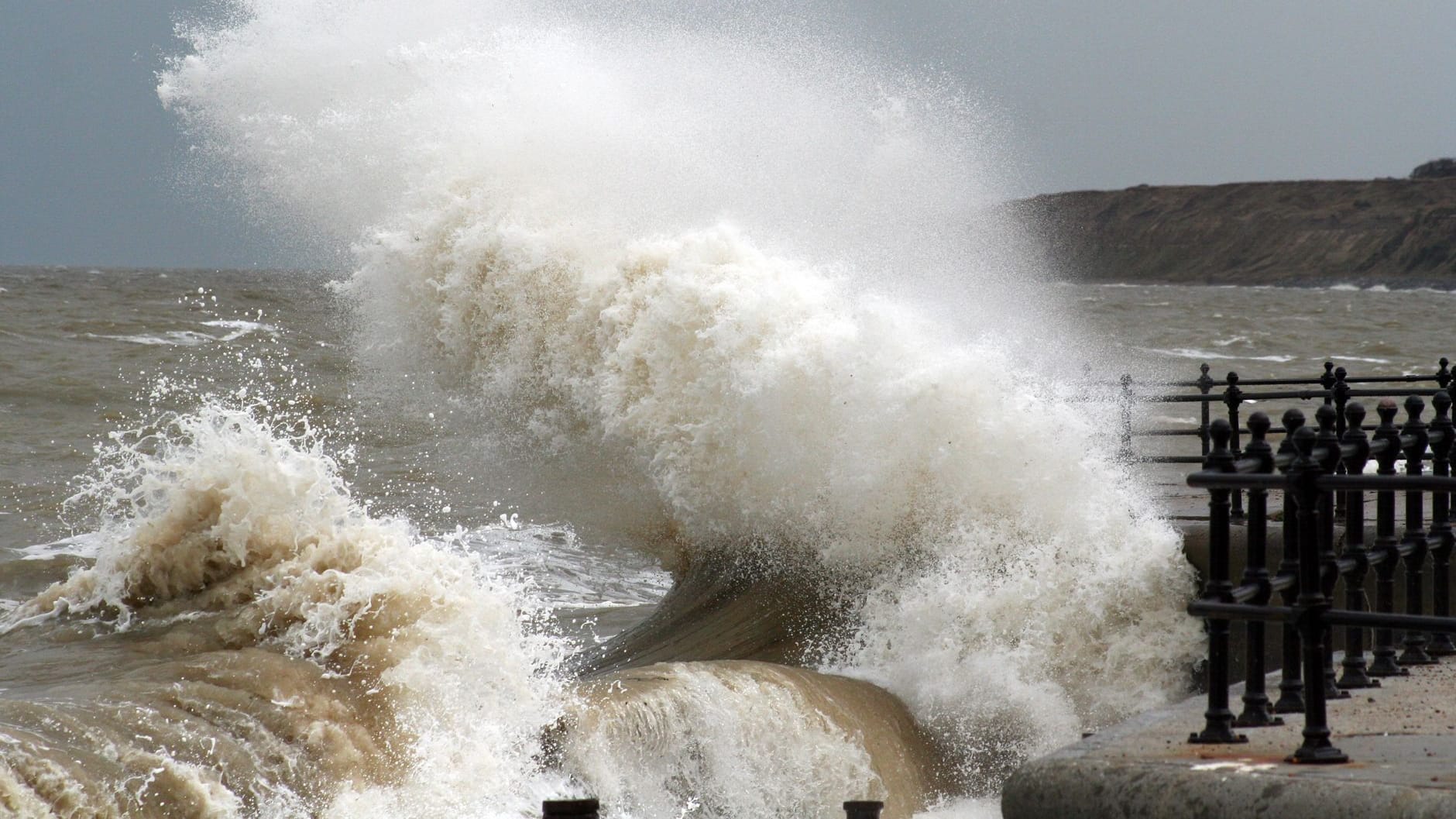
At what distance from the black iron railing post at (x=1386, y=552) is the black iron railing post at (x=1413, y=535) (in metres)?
0.04

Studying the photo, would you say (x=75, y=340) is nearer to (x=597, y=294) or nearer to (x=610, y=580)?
(x=610, y=580)

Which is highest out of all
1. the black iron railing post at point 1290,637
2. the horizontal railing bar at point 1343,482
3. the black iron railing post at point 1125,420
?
the black iron railing post at point 1125,420

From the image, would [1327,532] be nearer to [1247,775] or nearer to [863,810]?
[1247,775]

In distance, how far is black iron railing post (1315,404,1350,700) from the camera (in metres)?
4.22

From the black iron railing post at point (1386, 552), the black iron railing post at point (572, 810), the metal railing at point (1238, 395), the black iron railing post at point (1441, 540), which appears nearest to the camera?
the black iron railing post at point (572, 810)

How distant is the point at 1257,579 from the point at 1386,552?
1033 mm

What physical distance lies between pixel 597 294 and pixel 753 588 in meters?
2.98

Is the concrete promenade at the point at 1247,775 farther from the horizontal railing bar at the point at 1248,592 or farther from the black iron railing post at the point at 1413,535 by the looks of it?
the black iron railing post at the point at 1413,535

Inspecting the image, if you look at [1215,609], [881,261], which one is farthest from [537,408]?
[1215,609]

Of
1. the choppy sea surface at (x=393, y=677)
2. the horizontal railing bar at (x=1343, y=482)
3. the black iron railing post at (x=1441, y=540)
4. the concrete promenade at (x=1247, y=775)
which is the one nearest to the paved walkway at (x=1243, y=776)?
the concrete promenade at (x=1247, y=775)

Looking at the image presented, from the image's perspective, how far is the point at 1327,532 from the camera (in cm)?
492

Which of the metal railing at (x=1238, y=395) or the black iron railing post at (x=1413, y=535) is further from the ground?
the metal railing at (x=1238, y=395)

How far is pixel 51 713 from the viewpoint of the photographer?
6.12 m

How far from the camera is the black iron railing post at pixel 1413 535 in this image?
513cm
